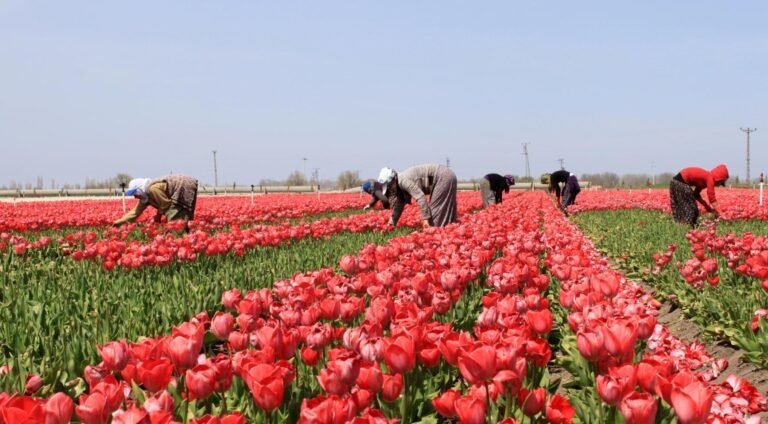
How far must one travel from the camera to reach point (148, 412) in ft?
5.26

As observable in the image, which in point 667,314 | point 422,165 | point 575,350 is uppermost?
point 422,165

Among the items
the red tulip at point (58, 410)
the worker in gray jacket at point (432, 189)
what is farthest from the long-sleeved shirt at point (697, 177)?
the red tulip at point (58, 410)

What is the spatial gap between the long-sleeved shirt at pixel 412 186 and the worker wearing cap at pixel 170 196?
3.78 m

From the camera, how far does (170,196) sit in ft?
37.7

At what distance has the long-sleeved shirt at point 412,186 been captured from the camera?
384 inches

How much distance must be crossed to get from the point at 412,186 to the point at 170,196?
15.6 ft

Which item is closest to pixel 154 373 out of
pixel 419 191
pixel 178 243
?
pixel 178 243

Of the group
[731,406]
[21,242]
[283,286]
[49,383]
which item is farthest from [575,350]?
[21,242]

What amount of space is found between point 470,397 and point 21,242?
748 centimetres

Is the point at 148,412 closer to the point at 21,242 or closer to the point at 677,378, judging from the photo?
the point at 677,378

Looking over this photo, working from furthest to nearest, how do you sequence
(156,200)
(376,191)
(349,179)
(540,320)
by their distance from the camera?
(349,179), (376,191), (156,200), (540,320)

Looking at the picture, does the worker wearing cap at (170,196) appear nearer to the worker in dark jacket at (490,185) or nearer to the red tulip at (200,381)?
the worker in dark jacket at (490,185)

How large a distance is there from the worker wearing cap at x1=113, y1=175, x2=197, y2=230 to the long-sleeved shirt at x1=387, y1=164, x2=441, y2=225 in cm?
378

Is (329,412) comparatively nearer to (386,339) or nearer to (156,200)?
(386,339)
